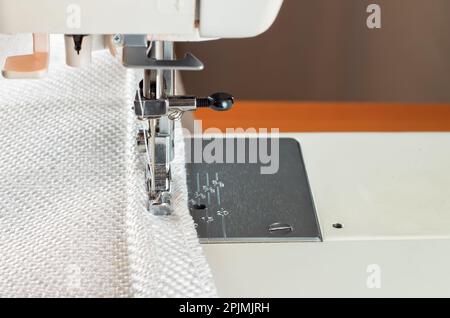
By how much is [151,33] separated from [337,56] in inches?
56.3

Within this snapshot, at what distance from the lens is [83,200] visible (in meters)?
1.10

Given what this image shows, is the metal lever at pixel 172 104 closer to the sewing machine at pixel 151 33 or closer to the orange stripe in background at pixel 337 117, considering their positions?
the sewing machine at pixel 151 33

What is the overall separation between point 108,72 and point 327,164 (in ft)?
1.20

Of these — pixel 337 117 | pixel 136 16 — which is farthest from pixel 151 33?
pixel 337 117

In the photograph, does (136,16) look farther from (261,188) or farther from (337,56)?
(337,56)

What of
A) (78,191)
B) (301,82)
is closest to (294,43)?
(301,82)

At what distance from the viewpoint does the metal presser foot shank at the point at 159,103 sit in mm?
993

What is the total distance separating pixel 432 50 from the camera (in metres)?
2.26

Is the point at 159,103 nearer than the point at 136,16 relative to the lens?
No

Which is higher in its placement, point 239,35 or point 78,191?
point 239,35

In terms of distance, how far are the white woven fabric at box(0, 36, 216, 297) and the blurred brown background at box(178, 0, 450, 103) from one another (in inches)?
38.6

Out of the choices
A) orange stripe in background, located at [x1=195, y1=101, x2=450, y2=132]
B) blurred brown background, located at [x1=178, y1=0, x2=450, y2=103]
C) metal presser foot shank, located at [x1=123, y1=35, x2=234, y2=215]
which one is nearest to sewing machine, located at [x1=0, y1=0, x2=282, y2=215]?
metal presser foot shank, located at [x1=123, y1=35, x2=234, y2=215]

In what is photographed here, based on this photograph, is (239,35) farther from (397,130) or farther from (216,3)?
(397,130)

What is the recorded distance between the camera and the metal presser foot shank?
99 centimetres
